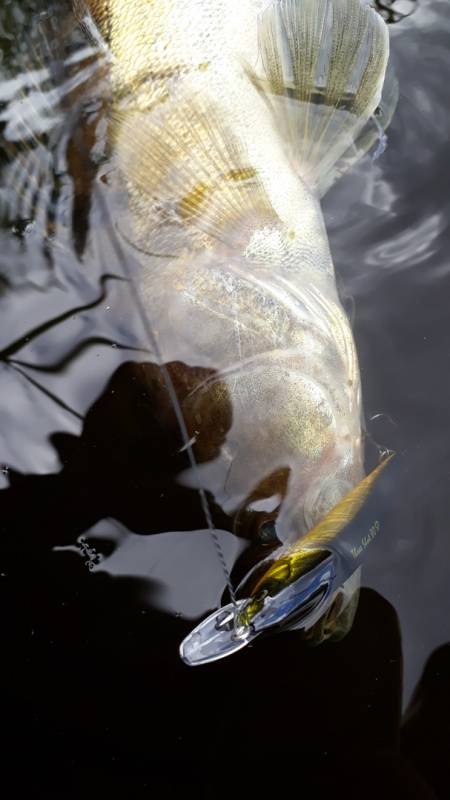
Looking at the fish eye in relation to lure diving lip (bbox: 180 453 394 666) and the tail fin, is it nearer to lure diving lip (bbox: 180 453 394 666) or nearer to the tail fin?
lure diving lip (bbox: 180 453 394 666)

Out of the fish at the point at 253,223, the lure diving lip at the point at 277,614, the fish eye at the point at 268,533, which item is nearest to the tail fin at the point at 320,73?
the fish at the point at 253,223

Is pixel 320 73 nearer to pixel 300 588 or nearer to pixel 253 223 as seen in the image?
pixel 253 223

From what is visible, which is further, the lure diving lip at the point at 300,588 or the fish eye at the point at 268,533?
the fish eye at the point at 268,533

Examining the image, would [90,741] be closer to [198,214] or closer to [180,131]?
[198,214]

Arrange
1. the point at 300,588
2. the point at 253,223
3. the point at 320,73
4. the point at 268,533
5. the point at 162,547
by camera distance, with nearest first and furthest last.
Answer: the point at 300,588
the point at 268,533
the point at 162,547
the point at 253,223
the point at 320,73

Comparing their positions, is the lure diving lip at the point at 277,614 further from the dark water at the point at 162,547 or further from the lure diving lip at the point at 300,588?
the dark water at the point at 162,547

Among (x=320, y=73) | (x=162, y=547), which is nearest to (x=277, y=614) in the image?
(x=162, y=547)
